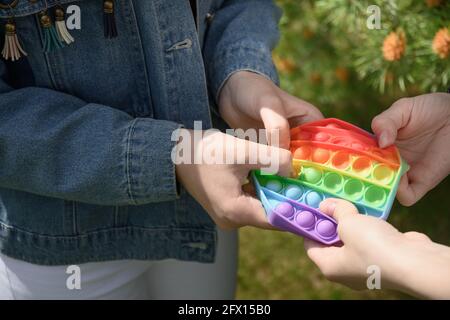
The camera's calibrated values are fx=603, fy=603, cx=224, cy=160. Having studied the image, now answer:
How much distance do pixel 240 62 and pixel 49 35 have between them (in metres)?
0.29

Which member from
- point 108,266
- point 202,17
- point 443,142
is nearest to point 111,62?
point 202,17

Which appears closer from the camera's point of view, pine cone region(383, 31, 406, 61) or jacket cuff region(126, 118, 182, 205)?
jacket cuff region(126, 118, 182, 205)

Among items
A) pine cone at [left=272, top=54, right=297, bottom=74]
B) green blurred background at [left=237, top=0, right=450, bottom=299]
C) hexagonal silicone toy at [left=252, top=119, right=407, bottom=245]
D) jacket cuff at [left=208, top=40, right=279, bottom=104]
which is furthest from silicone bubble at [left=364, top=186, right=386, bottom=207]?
pine cone at [left=272, top=54, right=297, bottom=74]

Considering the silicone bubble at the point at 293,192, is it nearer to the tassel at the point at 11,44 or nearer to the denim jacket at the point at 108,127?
the denim jacket at the point at 108,127

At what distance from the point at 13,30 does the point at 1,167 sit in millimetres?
181

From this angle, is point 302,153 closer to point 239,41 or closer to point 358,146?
point 358,146

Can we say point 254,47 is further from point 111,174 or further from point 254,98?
point 111,174

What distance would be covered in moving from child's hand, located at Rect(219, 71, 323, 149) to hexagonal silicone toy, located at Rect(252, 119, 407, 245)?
0.16 feet

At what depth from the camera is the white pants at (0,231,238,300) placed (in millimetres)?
920

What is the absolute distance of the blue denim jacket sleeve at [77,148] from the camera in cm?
79

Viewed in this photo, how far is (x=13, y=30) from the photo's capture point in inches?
30.9

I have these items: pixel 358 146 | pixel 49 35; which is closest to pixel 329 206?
pixel 358 146

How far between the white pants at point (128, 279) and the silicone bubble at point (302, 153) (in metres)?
0.32

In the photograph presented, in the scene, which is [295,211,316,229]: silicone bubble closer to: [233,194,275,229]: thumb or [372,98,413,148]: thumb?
[233,194,275,229]: thumb
